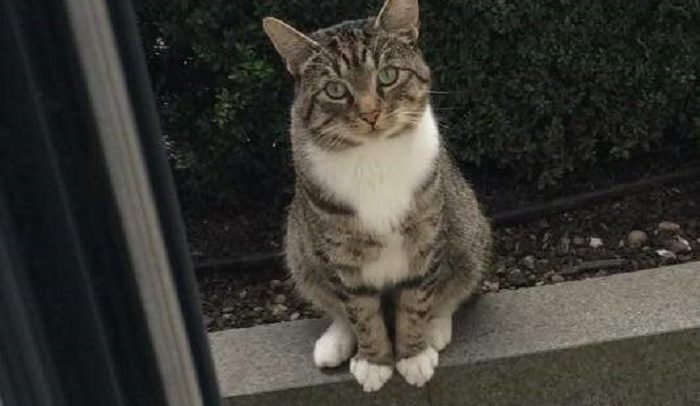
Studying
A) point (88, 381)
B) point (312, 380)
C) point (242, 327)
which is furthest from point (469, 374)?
point (88, 381)

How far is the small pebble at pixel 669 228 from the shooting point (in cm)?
296

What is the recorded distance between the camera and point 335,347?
2473mm

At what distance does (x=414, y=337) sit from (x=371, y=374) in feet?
0.45

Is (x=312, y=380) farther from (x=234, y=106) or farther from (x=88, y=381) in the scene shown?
(x=88, y=381)

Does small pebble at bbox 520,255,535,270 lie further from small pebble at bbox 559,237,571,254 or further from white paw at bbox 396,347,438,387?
white paw at bbox 396,347,438,387

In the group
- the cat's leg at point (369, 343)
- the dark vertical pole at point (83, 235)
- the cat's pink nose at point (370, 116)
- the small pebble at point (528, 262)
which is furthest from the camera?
the small pebble at point (528, 262)

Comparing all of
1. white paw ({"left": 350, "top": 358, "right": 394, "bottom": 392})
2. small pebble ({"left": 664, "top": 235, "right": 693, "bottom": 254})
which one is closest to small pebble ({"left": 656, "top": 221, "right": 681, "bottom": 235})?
small pebble ({"left": 664, "top": 235, "right": 693, "bottom": 254})

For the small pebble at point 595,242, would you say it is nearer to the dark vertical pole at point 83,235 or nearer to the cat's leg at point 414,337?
the cat's leg at point 414,337

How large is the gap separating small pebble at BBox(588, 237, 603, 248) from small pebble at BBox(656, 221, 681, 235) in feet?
0.59

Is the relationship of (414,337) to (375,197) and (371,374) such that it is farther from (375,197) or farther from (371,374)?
(375,197)

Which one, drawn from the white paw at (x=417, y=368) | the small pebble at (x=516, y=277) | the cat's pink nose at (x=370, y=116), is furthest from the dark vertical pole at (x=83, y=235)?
the small pebble at (x=516, y=277)

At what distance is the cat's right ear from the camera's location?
2.11 meters

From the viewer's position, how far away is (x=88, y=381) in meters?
1.04

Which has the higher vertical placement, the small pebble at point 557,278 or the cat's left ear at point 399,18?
the cat's left ear at point 399,18
